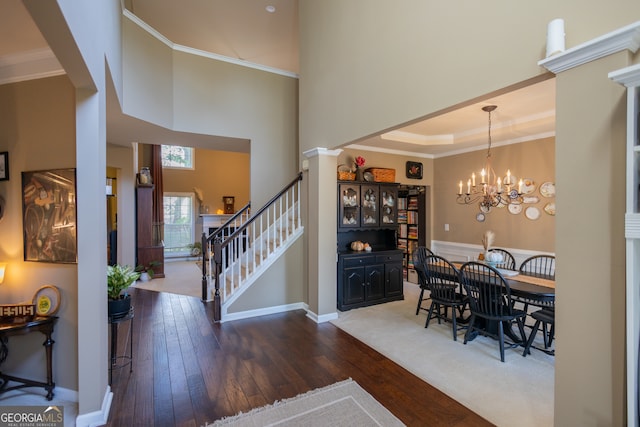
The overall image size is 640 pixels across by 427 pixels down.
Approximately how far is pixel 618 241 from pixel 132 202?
7.17 m

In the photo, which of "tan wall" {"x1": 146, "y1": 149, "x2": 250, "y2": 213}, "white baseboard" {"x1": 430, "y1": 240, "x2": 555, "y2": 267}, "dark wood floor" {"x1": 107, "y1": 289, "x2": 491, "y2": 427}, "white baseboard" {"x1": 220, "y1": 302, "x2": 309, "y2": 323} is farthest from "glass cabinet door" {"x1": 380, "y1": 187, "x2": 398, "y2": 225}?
"tan wall" {"x1": 146, "y1": 149, "x2": 250, "y2": 213}

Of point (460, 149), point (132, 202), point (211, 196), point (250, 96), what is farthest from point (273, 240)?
point (211, 196)

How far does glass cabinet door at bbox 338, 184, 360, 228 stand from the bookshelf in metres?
1.89

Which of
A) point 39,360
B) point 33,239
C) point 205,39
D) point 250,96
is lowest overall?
point 39,360

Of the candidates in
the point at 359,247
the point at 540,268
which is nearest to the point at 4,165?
the point at 359,247

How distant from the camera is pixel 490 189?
4.02 metres

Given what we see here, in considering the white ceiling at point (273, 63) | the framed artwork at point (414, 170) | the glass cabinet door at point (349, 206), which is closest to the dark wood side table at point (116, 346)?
the white ceiling at point (273, 63)

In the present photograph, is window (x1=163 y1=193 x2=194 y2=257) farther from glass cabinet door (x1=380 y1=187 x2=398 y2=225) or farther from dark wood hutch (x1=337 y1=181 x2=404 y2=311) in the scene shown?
glass cabinet door (x1=380 y1=187 x2=398 y2=225)

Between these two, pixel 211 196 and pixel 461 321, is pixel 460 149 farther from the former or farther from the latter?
pixel 211 196

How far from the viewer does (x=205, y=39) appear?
6.30 m

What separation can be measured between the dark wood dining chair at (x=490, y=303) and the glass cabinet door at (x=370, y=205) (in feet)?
5.92

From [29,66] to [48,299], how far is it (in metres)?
1.88

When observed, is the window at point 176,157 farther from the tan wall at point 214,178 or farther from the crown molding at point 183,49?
the crown molding at point 183,49

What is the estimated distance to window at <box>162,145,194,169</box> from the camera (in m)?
9.64
